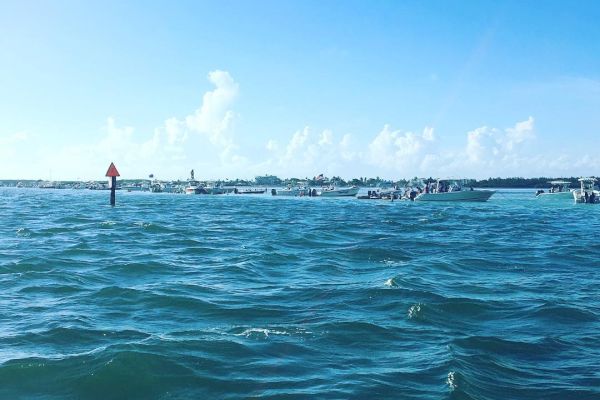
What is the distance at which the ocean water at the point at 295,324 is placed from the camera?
824 centimetres

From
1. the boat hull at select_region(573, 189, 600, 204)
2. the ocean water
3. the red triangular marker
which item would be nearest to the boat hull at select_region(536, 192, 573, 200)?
the boat hull at select_region(573, 189, 600, 204)

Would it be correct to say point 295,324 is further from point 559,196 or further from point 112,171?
point 559,196

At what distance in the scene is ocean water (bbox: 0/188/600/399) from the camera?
8242 millimetres

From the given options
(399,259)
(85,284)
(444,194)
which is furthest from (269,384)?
(444,194)

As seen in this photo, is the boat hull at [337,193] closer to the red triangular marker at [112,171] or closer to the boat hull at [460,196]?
the boat hull at [460,196]

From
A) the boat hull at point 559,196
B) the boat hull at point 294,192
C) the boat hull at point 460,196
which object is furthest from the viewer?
the boat hull at point 294,192

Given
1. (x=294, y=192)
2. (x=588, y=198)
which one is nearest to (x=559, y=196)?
(x=588, y=198)

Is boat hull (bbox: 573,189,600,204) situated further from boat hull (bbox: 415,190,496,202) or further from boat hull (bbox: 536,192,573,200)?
boat hull (bbox: 536,192,573,200)

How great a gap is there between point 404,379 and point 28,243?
21005 millimetres

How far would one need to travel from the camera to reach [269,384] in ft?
26.6

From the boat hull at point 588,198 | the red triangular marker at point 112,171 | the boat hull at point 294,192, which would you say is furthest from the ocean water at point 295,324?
the boat hull at point 294,192

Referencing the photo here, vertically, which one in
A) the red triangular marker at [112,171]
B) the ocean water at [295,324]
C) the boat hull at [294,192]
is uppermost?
the red triangular marker at [112,171]

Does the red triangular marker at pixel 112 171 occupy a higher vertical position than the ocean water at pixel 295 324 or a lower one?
higher

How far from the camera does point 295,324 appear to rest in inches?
449
